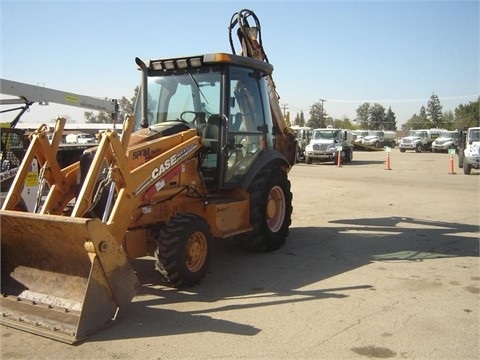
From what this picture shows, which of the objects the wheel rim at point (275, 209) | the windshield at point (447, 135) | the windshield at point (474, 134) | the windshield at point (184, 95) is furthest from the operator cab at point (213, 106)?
the windshield at point (447, 135)

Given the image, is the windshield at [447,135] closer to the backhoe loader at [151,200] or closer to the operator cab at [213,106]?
the backhoe loader at [151,200]

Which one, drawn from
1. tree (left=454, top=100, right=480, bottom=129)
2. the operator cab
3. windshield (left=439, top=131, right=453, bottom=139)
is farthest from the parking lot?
tree (left=454, top=100, right=480, bottom=129)

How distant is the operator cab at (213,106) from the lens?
6.11 m

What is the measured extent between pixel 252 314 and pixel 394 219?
605 cm

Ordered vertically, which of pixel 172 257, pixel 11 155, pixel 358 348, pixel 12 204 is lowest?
pixel 358 348

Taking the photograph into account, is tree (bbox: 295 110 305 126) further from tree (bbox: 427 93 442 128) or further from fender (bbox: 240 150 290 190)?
fender (bbox: 240 150 290 190)

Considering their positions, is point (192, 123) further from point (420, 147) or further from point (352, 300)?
point (420, 147)

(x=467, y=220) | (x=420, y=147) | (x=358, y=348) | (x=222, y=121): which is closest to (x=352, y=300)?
(x=358, y=348)

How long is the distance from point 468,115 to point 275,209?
92777 millimetres

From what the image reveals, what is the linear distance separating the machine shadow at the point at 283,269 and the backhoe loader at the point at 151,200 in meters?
0.26

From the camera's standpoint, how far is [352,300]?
197 inches

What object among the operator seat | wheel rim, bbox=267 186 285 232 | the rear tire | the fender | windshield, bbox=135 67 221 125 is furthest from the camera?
wheel rim, bbox=267 186 285 232

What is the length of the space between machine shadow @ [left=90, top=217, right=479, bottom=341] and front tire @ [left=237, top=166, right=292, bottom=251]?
0.21 meters

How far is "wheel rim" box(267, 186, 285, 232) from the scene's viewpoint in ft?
23.7
